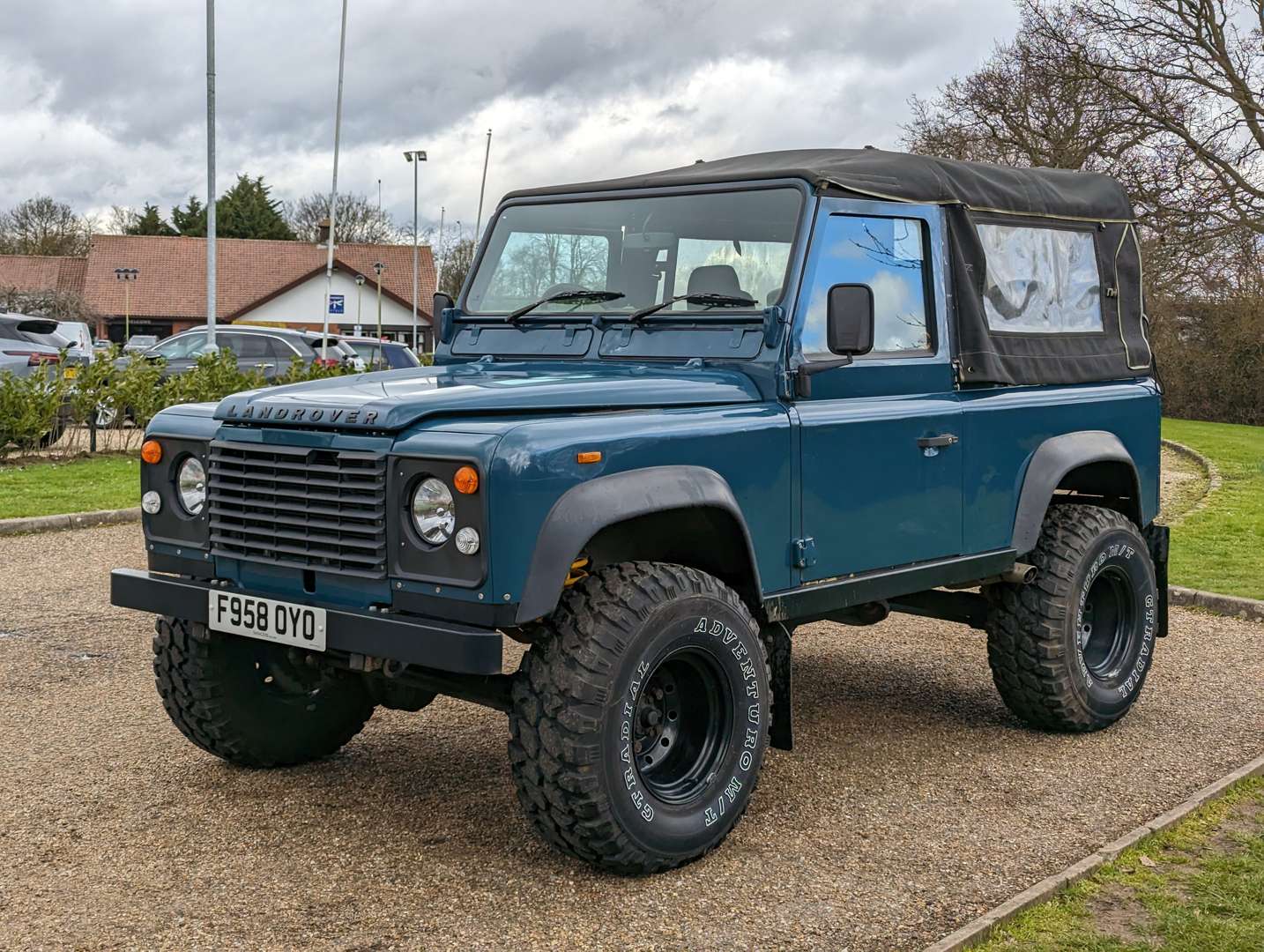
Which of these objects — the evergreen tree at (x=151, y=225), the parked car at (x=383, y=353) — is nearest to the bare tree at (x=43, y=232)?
the evergreen tree at (x=151, y=225)

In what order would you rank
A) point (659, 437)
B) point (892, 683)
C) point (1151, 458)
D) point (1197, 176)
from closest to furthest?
point (659, 437), point (1151, 458), point (892, 683), point (1197, 176)

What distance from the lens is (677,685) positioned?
15.2ft

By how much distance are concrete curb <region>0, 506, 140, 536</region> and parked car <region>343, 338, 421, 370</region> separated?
33.9ft

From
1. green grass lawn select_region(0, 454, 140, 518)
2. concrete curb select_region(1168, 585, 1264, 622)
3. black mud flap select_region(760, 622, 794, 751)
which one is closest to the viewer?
black mud flap select_region(760, 622, 794, 751)

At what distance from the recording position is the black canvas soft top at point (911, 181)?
5262 mm

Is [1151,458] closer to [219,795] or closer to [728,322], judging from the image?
[728,322]

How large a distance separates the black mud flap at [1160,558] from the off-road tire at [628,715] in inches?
110

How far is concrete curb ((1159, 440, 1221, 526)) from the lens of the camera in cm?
1321

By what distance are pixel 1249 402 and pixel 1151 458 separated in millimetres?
27757

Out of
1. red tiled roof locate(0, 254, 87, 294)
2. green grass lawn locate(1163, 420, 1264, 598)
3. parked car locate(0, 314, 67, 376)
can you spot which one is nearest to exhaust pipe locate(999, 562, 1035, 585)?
green grass lawn locate(1163, 420, 1264, 598)

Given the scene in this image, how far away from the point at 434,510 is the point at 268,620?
2.41 ft

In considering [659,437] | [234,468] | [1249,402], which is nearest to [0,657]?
[234,468]

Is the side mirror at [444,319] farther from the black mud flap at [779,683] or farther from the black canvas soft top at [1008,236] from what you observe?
the black mud flap at [779,683]

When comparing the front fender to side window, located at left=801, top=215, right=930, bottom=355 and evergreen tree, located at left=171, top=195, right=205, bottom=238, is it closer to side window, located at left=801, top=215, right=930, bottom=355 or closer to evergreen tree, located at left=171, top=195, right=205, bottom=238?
side window, located at left=801, top=215, right=930, bottom=355
